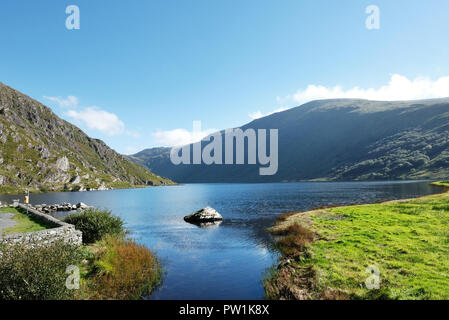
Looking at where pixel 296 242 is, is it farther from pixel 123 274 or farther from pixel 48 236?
pixel 48 236

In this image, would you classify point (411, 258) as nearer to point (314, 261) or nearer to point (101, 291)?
point (314, 261)

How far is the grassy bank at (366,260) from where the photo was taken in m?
15.6

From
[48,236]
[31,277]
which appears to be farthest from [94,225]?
[31,277]

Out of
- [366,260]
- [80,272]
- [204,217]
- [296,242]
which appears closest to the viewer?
[80,272]

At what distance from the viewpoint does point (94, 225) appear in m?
30.6

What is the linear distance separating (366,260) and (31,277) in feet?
71.5

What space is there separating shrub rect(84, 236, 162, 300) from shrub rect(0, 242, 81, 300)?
9.16 feet

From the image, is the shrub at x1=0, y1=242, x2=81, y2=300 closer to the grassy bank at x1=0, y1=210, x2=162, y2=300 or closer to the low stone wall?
the grassy bank at x1=0, y1=210, x2=162, y2=300

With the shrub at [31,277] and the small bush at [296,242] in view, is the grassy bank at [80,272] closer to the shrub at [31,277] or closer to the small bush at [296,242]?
the shrub at [31,277]

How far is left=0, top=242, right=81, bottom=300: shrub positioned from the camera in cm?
1291

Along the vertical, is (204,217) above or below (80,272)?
below

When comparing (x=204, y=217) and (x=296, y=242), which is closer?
(x=296, y=242)

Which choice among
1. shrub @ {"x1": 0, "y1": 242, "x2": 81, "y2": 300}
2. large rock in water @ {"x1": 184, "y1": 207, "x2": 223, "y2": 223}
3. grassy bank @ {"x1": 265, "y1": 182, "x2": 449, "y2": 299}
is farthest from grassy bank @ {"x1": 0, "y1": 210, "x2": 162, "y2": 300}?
large rock in water @ {"x1": 184, "y1": 207, "x2": 223, "y2": 223}
